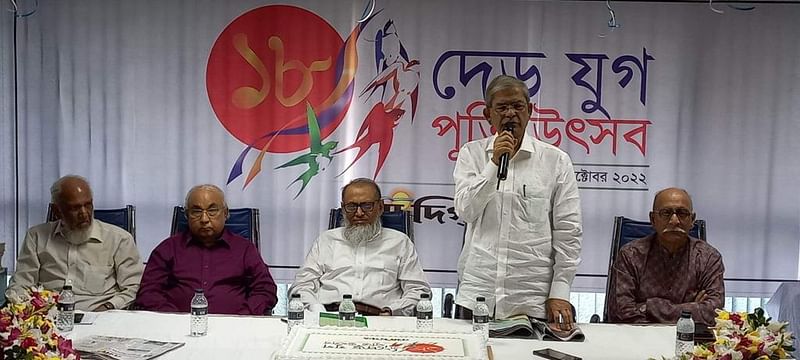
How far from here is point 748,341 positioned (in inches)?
72.3

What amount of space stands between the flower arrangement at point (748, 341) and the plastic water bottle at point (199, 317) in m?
1.51

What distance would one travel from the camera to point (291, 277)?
15.7 ft

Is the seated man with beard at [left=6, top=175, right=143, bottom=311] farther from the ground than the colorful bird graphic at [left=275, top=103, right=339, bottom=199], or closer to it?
closer to it

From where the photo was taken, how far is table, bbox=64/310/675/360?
94.6 inches

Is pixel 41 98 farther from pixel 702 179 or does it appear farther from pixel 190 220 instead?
pixel 702 179

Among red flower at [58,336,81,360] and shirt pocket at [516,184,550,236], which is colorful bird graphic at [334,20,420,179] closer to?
shirt pocket at [516,184,550,236]

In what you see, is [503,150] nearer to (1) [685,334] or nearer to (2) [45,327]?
(1) [685,334]

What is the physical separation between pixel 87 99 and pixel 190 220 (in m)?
1.55

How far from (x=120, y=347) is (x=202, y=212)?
1.23 metres

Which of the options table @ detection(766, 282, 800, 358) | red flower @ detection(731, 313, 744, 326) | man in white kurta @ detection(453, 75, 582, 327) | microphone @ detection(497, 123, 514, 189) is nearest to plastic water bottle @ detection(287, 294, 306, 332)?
man in white kurta @ detection(453, 75, 582, 327)

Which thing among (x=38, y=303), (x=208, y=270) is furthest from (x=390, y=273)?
(x=38, y=303)

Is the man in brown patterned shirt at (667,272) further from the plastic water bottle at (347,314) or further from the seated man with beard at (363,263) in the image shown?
the plastic water bottle at (347,314)

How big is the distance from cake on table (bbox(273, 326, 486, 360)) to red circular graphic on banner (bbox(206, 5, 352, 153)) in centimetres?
247

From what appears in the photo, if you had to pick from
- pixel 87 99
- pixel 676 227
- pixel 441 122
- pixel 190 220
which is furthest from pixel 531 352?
pixel 87 99
